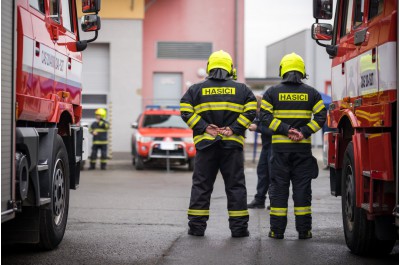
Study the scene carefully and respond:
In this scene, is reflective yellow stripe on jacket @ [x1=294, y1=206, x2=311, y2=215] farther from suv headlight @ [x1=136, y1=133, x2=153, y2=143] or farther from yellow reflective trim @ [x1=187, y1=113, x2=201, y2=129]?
suv headlight @ [x1=136, y1=133, x2=153, y2=143]

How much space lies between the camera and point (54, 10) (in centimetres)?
812

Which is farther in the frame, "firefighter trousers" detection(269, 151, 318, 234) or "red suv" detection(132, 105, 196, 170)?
"red suv" detection(132, 105, 196, 170)

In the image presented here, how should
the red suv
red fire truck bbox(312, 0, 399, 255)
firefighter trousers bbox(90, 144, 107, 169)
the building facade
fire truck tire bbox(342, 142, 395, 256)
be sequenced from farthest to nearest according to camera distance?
the building facade < firefighter trousers bbox(90, 144, 107, 169) < the red suv < fire truck tire bbox(342, 142, 395, 256) < red fire truck bbox(312, 0, 399, 255)

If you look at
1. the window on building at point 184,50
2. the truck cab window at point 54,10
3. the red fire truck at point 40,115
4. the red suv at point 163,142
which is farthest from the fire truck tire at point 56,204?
the window on building at point 184,50

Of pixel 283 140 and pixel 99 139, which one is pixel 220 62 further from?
pixel 99 139

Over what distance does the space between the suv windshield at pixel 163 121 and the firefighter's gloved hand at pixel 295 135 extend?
43.4 ft

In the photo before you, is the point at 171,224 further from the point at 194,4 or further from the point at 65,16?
the point at 194,4

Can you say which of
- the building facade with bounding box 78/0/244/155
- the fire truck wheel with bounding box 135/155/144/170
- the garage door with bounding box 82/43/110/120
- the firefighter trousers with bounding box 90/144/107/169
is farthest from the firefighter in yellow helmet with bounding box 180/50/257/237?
the garage door with bounding box 82/43/110/120

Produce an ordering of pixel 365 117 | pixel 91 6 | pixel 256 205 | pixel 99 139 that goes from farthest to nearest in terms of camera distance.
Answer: pixel 99 139 < pixel 256 205 < pixel 91 6 < pixel 365 117

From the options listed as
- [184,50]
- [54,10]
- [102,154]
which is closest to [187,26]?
[184,50]

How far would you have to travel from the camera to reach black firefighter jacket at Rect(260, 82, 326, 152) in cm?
891

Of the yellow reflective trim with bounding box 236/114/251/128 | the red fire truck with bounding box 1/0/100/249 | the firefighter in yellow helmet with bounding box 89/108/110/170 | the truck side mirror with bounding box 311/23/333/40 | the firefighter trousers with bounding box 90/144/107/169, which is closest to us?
the red fire truck with bounding box 1/0/100/249

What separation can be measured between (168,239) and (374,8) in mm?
3207

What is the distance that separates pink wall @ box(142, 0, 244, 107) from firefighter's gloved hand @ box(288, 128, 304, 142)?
70.5 feet
